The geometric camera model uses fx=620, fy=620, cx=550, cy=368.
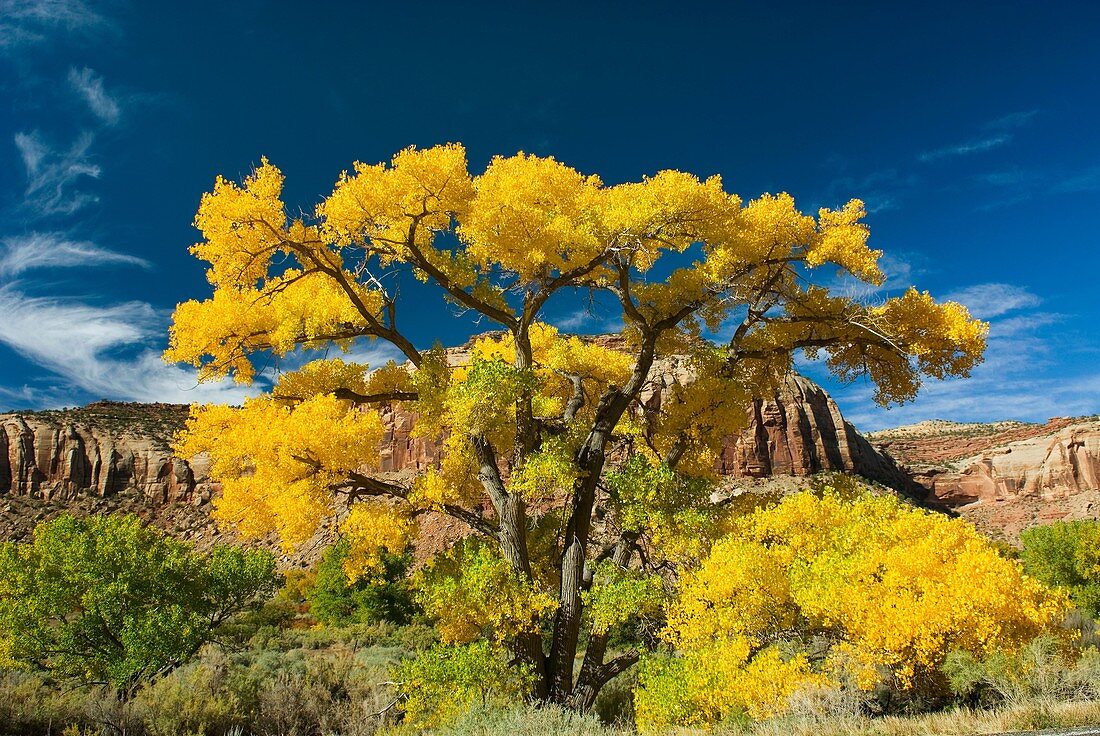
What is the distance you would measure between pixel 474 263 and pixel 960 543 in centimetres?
833

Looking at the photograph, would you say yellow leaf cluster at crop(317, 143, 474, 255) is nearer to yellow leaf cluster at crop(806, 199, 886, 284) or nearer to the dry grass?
yellow leaf cluster at crop(806, 199, 886, 284)

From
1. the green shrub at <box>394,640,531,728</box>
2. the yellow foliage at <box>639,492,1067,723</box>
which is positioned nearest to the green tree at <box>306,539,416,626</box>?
the green shrub at <box>394,640,531,728</box>

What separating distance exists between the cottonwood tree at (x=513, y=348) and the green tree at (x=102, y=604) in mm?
10526

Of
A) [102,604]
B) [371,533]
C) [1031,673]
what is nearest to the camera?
[1031,673]

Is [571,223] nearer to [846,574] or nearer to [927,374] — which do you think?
[846,574]

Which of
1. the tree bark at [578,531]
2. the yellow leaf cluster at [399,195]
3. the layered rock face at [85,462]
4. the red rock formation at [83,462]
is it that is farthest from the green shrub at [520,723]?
the red rock formation at [83,462]

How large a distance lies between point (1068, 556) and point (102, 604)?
156 ft

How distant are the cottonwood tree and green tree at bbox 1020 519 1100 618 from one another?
105 feet

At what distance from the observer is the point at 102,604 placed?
64.6ft

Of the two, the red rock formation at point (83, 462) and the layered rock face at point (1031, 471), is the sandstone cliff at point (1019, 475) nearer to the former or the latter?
the layered rock face at point (1031, 471)

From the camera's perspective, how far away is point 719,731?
24.6ft

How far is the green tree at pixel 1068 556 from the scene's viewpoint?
33.9 m

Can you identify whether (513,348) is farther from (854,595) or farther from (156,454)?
(156,454)

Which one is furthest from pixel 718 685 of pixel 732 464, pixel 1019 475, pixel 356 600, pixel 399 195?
pixel 1019 475
